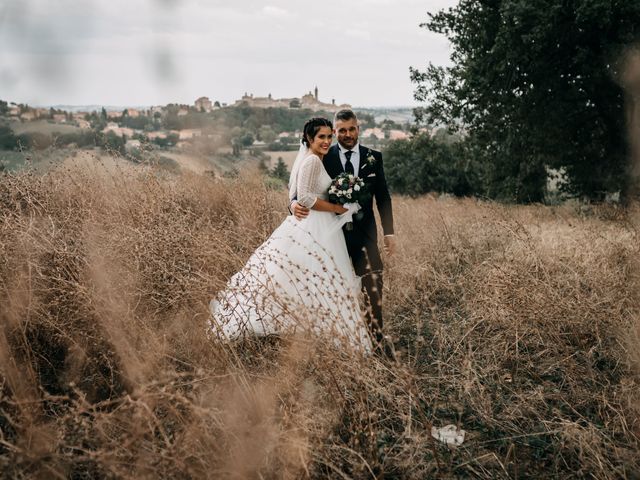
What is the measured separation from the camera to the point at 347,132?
3631 mm

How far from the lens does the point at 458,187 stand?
28.5 m

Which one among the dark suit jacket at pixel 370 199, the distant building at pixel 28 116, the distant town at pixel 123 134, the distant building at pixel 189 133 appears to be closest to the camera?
the dark suit jacket at pixel 370 199

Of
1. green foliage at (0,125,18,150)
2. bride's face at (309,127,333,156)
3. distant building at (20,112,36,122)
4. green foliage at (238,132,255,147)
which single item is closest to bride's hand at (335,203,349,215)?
bride's face at (309,127,333,156)

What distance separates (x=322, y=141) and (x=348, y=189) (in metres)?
0.47

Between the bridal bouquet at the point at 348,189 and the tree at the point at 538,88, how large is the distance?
7.98 m

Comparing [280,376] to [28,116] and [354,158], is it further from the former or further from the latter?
[28,116]

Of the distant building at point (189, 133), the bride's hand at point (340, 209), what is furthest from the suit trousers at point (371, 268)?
the distant building at point (189, 133)

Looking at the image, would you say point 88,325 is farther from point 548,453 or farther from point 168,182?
point 168,182

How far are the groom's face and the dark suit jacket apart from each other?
105 mm

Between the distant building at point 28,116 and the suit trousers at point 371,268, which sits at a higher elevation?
the distant building at point 28,116

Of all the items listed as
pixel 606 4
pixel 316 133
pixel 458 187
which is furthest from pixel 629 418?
pixel 458 187

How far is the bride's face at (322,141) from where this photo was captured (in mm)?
3582

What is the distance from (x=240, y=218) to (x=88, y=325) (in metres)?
2.95

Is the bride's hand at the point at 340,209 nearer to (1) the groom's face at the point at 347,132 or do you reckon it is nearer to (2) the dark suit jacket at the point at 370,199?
(2) the dark suit jacket at the point at 370,199
